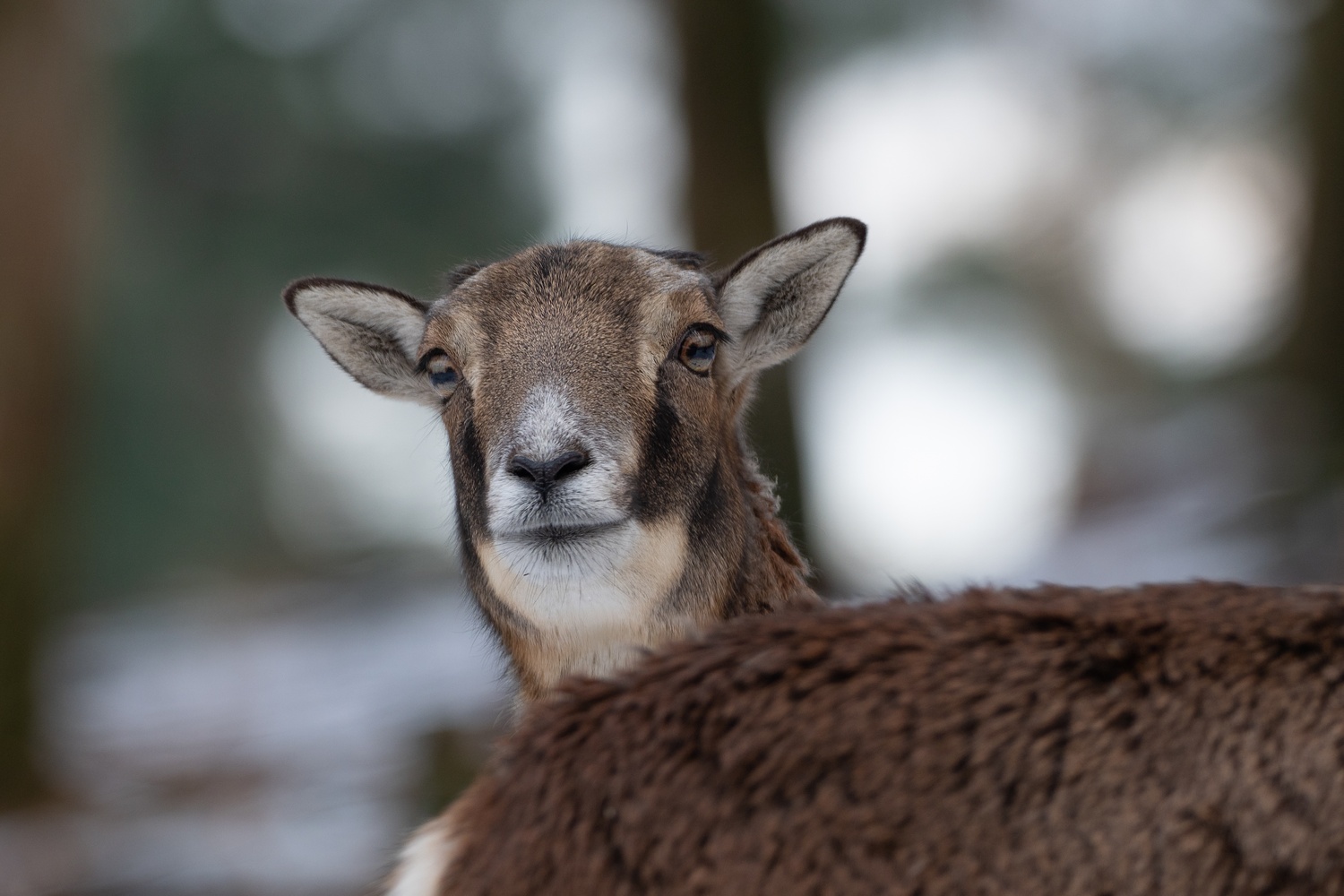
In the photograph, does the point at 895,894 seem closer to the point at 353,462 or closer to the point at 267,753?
the point at 267,753

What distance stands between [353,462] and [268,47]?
1166 centimetres

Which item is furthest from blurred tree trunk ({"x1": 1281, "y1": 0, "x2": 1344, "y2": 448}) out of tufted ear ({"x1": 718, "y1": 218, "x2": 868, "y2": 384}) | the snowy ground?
tufted ear ({"x1": 718, "y1": 218, "x2": 868, "y2": 384})

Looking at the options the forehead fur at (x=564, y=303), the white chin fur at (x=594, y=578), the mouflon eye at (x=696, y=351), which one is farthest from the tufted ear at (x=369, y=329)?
the white chin fur at (x=594, y=578)

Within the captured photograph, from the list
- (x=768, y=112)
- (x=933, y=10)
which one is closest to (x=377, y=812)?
(x=768, y=112)

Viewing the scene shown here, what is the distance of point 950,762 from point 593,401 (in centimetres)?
285

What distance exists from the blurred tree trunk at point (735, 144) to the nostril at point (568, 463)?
760 cm

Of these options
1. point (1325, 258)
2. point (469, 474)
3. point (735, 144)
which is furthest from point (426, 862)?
point (1325, 258)

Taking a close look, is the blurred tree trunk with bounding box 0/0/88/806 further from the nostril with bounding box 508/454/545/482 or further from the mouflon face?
the nostril with bounding box 508/454/545/482

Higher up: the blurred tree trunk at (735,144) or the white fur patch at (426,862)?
the blurred tree trunk at (735,144)

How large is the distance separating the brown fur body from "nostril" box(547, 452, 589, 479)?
78.9 inches

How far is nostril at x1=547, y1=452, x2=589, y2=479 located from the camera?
5164 millimetres

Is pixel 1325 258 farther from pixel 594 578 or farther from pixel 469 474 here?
pixel 594 578

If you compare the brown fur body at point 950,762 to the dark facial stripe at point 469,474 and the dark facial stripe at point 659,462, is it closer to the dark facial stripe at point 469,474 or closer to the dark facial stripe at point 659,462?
the dark facial stripe at point 659,462

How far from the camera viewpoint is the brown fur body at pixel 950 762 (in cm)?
280
